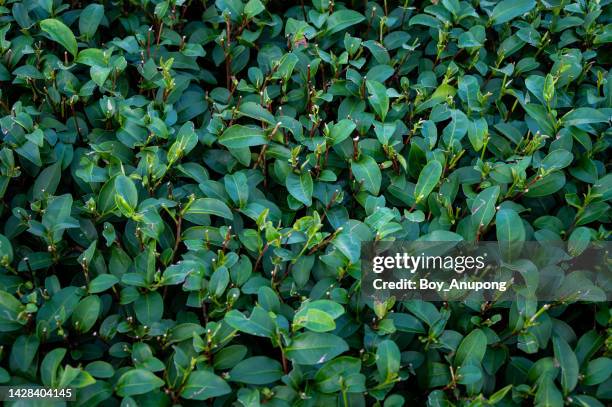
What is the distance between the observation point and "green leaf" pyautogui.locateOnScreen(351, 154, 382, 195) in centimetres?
186

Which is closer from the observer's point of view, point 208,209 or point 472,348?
point 472,348

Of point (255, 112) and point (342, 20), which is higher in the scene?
point (342, 20)

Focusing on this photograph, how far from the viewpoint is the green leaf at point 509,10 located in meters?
2.27

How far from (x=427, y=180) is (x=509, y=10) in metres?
0.81

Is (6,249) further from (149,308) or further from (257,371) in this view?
(257,371)

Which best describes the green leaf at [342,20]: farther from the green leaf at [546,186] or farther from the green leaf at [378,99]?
the green leaf at [546,186]

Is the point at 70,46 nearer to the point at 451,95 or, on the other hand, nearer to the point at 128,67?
the point at 128,67

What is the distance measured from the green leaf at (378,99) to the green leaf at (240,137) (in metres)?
0.35

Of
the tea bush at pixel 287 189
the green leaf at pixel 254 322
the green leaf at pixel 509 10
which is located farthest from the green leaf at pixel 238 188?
the green leaf at pixel 509 10

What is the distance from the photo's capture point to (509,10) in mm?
2283

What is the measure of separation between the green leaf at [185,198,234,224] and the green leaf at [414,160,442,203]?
0.50 meters

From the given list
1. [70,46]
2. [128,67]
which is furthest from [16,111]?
[128,67]

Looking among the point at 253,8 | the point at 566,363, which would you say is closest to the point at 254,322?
the point at 566,363

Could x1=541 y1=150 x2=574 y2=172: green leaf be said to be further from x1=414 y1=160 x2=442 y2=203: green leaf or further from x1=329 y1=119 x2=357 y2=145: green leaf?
x1=329 y1=119 x2=357 y2=145: green leaf
